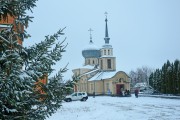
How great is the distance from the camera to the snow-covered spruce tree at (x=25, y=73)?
3.95 metres

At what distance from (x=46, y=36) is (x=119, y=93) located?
2296 inches

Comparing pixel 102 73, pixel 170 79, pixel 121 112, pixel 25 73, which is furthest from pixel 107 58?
pixel 25 73

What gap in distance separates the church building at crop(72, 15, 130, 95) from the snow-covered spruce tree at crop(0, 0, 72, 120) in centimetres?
5515

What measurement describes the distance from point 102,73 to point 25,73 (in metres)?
65.1

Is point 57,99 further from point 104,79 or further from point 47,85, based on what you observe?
point 104,79

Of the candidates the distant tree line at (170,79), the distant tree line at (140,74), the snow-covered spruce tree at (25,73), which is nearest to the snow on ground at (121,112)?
the snow-covered spruce tree at (25,73)

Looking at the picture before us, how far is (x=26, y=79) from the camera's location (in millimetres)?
4203

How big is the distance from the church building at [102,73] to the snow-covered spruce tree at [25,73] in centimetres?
5515

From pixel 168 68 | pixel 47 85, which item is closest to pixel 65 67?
pixel 47 85

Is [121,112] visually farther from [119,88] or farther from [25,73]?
[119,88]

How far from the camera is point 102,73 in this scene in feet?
227

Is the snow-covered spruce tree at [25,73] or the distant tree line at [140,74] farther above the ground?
the distant tree line at [140,74]

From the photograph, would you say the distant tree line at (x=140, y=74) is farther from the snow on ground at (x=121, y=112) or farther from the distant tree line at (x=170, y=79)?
the snow on ground at (x=121, y=112)

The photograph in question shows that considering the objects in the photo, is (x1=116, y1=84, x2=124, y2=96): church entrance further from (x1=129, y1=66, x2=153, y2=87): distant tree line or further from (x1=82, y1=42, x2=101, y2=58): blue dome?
(x1=129, y1=66, x2=153, y2=87): distant tree line
